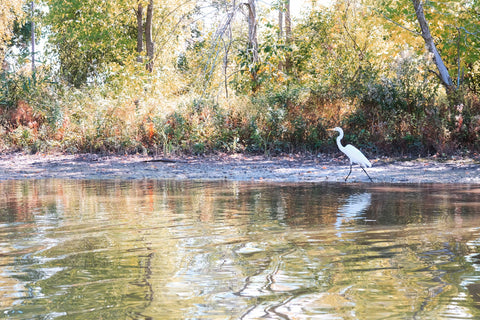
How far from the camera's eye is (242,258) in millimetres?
5371

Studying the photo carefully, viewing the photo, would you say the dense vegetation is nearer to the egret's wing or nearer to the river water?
the egret's wing

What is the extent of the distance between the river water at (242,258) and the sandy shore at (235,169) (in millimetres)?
4125

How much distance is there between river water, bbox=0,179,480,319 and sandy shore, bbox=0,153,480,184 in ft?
13.5

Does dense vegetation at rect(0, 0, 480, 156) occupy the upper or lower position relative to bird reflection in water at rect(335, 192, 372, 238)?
upper

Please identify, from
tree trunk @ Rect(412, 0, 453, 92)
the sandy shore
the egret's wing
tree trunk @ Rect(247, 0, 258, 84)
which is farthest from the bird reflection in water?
tree trunk @ Rect(412, 0, 453, 92)

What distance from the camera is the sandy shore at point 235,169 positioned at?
46.3 ft

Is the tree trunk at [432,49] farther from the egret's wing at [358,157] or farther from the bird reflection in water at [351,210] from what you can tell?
the bird reflection in water at [351,210]

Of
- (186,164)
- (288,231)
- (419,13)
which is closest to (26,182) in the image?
(186,164)

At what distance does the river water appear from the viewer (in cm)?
393

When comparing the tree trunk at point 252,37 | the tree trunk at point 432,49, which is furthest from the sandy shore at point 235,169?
the tree trunk at point 432,49

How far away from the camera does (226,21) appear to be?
1398 cm

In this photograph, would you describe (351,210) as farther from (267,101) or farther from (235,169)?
(267,101)

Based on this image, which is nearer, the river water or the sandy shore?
the river water

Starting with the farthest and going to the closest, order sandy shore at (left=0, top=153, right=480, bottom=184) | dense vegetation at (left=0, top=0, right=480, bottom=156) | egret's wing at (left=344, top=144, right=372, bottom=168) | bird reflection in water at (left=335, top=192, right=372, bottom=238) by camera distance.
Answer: dense vegetation at (left=0, top=0, right=480, bottom=156) < sandy shore at (left=0, top=153, right=480, bottom=184) < egret's wing at (left=344, top=144, right=372, bottom=168) < bird reflection in water at (left=335, top=192, right=372, bottom=238)
